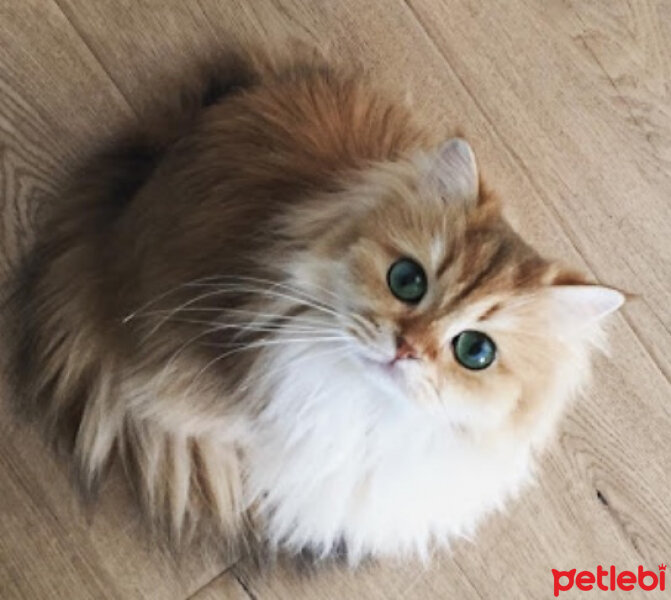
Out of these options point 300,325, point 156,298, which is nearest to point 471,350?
point 300,325

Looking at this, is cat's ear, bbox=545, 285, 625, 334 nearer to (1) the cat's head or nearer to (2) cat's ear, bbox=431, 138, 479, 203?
(1) the cat's head

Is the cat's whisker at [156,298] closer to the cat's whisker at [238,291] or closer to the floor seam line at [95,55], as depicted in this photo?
the cat's whisker at [238,291]

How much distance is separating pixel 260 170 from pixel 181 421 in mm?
295

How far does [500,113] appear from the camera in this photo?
4.47 feet

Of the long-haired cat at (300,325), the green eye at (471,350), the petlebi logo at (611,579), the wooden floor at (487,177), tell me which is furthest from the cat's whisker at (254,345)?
the petlebi logo at (611,579)

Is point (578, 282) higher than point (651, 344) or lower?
higher

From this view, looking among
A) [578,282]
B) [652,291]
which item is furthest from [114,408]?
[652,291]

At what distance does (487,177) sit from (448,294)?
1.45 feet

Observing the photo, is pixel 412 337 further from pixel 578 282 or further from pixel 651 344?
pixel 651 344

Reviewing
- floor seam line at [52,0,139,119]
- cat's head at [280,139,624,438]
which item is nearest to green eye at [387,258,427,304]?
cat's head at [280,139,624,438]

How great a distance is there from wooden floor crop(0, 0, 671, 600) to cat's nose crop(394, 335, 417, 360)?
16.8 inches

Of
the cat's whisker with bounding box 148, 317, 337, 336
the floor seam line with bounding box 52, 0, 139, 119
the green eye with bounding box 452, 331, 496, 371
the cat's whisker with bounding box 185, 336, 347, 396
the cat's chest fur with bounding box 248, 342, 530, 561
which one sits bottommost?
the cat's chest fur with bounding box 248, 342, 530, 561

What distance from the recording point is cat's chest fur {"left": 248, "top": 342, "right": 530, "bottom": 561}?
0.91 m

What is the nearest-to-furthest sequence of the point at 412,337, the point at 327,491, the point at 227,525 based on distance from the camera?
the point at 412,337, the point at 327,491, the point at 227,525
